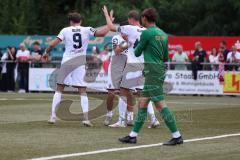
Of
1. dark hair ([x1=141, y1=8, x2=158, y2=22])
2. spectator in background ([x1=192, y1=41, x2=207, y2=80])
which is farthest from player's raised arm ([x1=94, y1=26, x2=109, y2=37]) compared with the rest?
spectator in background ([x1=192, y1=41, x2=207, y2=80])

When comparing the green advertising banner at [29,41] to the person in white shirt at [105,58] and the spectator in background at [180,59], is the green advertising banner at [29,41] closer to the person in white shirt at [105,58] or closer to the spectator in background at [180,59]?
the person in white shirt at [105,58]

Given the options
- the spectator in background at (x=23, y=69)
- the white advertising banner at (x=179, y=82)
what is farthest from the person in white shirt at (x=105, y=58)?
the spectator in background at (x=23, y=69)

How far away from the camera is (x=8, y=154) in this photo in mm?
10594

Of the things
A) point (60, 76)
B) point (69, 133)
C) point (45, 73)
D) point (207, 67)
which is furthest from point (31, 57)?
point (69, 133)

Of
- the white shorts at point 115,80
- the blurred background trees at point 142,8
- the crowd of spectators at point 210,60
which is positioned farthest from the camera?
the blurred background trees at point 142,8

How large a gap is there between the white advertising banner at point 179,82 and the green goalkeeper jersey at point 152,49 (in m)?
17.4

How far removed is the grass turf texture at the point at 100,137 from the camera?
1084 centimetres

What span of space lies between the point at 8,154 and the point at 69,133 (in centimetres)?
317

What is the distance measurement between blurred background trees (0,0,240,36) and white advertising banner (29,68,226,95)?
20.5m

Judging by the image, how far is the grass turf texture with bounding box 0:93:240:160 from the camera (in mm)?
10836

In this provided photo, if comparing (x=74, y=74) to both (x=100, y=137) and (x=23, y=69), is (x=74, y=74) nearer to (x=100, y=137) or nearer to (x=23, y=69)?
(x=100, y=137)

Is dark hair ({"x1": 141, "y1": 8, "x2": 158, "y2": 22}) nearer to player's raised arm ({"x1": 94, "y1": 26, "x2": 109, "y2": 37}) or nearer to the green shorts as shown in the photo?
the green shorts

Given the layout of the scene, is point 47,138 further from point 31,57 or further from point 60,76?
point 31,57

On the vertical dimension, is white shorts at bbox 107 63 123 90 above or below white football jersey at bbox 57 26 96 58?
below
